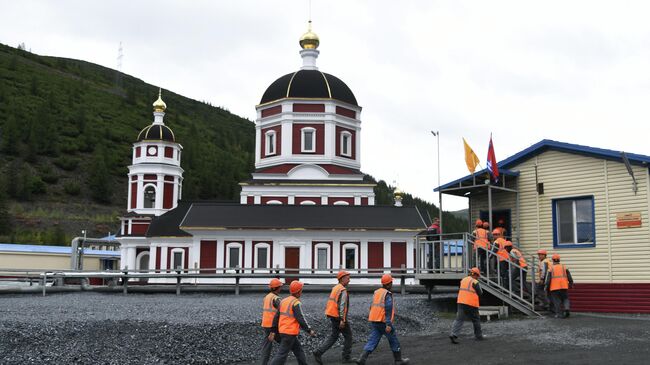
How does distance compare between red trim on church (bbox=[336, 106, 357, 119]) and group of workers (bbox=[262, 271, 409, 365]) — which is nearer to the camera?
group of workers (bbox=[262, 271, 409, 365])

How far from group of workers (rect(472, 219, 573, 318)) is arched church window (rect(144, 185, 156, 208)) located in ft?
119

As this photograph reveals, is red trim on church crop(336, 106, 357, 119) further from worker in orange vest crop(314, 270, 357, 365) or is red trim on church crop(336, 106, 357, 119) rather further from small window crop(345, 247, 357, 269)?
worker in orange vest crop(314, 270, 357, 365)

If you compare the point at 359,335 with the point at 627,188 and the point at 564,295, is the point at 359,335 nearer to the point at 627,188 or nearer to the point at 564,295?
the point at 564,295

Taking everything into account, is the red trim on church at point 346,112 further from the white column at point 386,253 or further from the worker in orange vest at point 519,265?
the worker in orange vest at point 519,265

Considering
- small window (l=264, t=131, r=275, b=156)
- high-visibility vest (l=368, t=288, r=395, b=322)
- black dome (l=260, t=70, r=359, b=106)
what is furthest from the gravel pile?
black dome (l=260, t=70, r=359, b=106)

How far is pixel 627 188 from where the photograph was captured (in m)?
18.9

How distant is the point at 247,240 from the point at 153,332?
23.5m

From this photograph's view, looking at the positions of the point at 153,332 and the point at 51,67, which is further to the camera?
the point at 51,67

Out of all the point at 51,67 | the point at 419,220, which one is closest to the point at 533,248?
the point at 419,220

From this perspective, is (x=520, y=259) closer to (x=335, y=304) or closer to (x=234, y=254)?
(x=335, y=304)

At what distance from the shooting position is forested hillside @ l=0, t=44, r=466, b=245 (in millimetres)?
95562

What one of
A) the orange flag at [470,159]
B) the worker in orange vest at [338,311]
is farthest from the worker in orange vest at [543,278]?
the worker in orange vest at [338,311]

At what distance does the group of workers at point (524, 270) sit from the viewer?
702 inches

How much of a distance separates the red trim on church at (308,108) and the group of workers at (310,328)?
3363 cm
